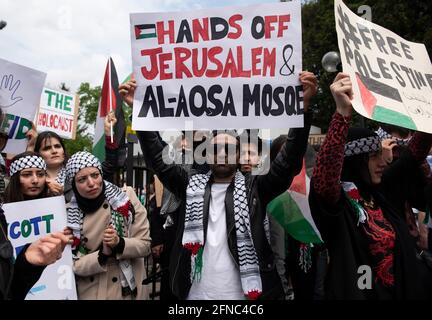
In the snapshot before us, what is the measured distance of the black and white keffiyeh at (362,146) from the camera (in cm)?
263

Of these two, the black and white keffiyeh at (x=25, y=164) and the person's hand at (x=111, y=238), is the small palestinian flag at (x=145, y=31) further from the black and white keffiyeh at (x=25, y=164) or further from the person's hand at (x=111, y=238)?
the person's hand at (x=111, y=238)

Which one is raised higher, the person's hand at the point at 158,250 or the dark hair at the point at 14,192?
the dark hair at the point at 14,192

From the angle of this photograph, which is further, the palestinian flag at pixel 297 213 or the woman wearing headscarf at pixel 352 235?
the palestinian flag at pixel 297 213

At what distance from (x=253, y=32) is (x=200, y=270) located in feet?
4.96

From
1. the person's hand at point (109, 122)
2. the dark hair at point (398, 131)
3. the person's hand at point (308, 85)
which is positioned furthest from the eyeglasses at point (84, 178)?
the dark hair at point (398, 131)

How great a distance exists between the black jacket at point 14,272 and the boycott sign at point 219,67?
49.4 inches

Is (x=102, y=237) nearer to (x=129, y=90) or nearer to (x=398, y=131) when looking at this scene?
(x=129, y=90)

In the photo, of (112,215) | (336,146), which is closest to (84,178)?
(112,215)

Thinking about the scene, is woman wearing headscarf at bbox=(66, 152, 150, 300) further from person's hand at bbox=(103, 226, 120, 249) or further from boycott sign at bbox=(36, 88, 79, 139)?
boycott sign at bbox=(36, 88, 79, 139)

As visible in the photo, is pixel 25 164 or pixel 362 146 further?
pixel 25 164

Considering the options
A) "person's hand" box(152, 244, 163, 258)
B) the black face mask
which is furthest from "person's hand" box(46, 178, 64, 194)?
the black face mask

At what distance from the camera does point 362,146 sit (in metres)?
2.63

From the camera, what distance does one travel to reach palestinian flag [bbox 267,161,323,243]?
3.21 metres

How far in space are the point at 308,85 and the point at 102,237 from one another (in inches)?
68.2
